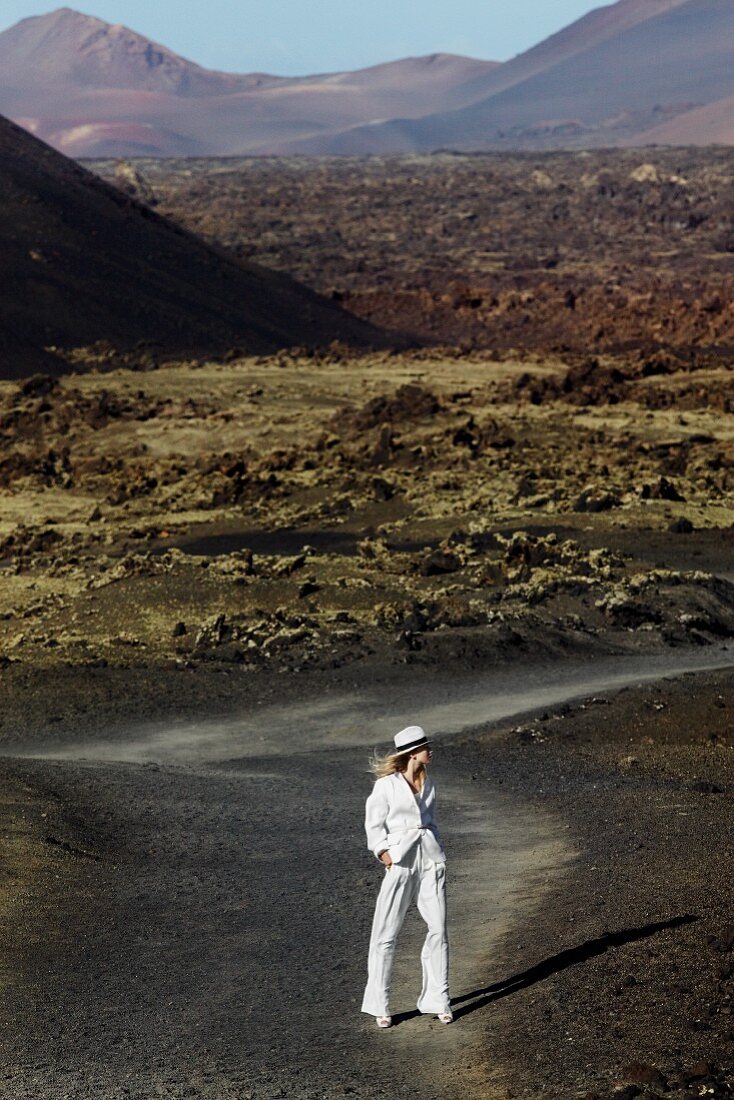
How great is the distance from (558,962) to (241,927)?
2502 millimetres

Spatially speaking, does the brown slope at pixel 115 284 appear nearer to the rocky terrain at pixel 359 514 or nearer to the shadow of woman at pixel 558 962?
the rocky terrain at pixel 359 514

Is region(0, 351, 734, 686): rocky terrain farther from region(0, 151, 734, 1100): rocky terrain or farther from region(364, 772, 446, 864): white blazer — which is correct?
region(364, 772, 446, 864): white blazer

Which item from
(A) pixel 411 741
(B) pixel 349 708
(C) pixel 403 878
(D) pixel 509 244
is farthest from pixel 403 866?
(D) pixel 509 244

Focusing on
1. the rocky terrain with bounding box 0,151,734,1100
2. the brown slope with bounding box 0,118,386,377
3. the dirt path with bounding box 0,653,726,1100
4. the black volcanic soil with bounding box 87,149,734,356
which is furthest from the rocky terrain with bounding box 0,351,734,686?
the black volcanic soil with bounding box 87,149,734,356

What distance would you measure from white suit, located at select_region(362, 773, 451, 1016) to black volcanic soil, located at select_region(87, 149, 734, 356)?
5125 centimetres

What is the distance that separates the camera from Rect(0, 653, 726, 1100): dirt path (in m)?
8.47

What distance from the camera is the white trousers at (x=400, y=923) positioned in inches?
348

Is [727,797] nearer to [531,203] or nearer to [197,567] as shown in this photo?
[197,567]

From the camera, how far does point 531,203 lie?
12144 cm

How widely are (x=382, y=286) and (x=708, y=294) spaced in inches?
619

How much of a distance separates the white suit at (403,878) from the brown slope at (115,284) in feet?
142

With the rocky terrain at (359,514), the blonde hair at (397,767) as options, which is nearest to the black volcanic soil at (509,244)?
the rocky terrain at (359,514)

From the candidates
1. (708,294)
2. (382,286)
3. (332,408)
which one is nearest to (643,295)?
(708,294)

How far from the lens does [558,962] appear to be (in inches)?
374
